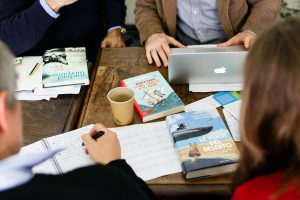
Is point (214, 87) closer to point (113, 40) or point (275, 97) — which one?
point (275, 97)

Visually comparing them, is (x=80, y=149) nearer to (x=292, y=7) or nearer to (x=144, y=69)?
(x=144, y=69)

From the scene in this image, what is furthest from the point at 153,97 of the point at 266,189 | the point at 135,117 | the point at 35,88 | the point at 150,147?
the point at 266,189

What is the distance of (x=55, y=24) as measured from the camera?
164 cm

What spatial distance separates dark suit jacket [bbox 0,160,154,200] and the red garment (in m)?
0.22

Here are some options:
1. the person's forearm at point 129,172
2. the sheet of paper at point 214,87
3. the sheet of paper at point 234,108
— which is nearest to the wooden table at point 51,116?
the person's forearm at point 129,172

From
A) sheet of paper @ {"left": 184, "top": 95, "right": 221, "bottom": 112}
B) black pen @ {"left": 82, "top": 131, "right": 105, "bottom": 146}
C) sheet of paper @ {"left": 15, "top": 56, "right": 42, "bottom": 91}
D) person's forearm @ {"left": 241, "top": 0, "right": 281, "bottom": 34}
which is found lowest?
sheet of paper @ {"left": 184, "top": 95, "right": 221, "bottom": 112}

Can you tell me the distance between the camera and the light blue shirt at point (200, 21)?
1.62 metres

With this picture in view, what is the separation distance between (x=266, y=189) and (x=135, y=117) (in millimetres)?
512

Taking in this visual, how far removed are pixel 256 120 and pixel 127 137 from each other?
0.46m

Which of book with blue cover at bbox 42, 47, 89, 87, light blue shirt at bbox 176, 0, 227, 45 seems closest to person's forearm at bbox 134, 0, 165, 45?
light blue shirt at bbox 176, 0, 227, 45

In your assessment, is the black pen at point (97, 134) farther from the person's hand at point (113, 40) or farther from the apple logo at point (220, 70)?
the person's hand at point (113, 40)

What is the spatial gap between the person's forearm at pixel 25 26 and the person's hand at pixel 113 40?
1.15 feet

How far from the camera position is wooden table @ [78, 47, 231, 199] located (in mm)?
917

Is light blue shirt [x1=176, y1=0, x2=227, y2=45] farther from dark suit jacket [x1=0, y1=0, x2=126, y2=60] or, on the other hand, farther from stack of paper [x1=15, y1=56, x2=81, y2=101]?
stack of paper [x1=15, y1=56, x2=81, y2=101]
